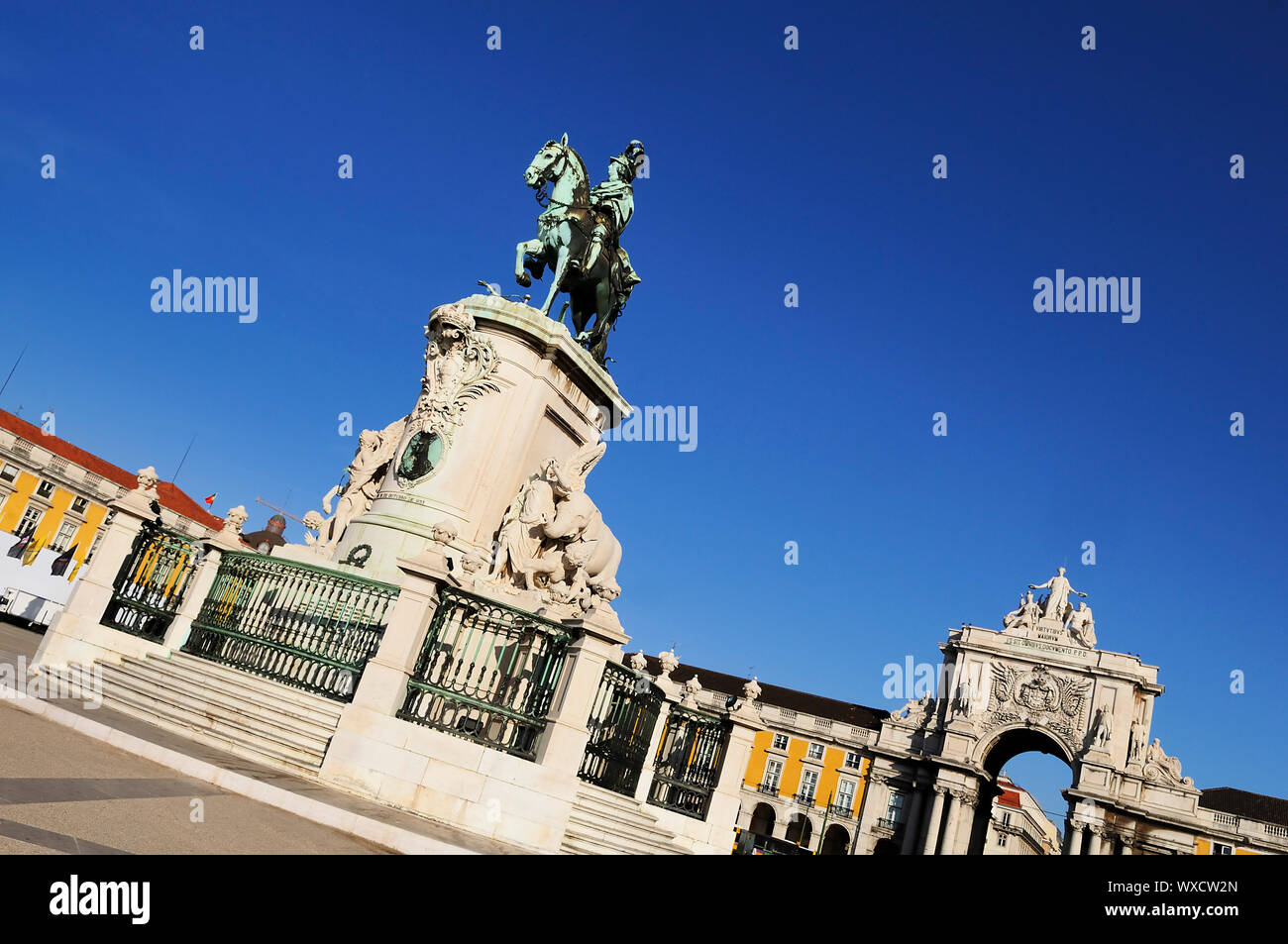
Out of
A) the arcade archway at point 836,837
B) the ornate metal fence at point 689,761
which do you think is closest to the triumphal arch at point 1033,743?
the arcade archway at point 836,837

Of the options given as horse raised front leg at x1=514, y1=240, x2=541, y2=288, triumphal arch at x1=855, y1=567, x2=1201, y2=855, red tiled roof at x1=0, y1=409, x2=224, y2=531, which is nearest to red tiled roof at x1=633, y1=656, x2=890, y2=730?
triumphal arch at x1=855, y1=567, x2=1201, y2=855

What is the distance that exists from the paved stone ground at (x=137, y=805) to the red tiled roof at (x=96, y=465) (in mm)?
56627

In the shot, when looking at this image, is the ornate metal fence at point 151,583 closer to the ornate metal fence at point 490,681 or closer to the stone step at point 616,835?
the ornate metal fence at point 490,681

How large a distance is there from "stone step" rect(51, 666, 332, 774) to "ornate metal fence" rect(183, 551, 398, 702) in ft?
2.76

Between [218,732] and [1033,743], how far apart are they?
5712 centimetres

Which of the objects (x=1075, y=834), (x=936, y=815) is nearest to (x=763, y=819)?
(x=936, y=815)

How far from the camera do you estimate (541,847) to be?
8188mm

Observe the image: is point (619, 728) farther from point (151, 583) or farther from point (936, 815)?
point (936, 815)

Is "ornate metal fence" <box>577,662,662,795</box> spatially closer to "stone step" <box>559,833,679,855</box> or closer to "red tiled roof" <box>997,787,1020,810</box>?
"stone step" <box>559,833,679,855</box>

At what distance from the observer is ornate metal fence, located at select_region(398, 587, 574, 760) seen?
29.2 feet
